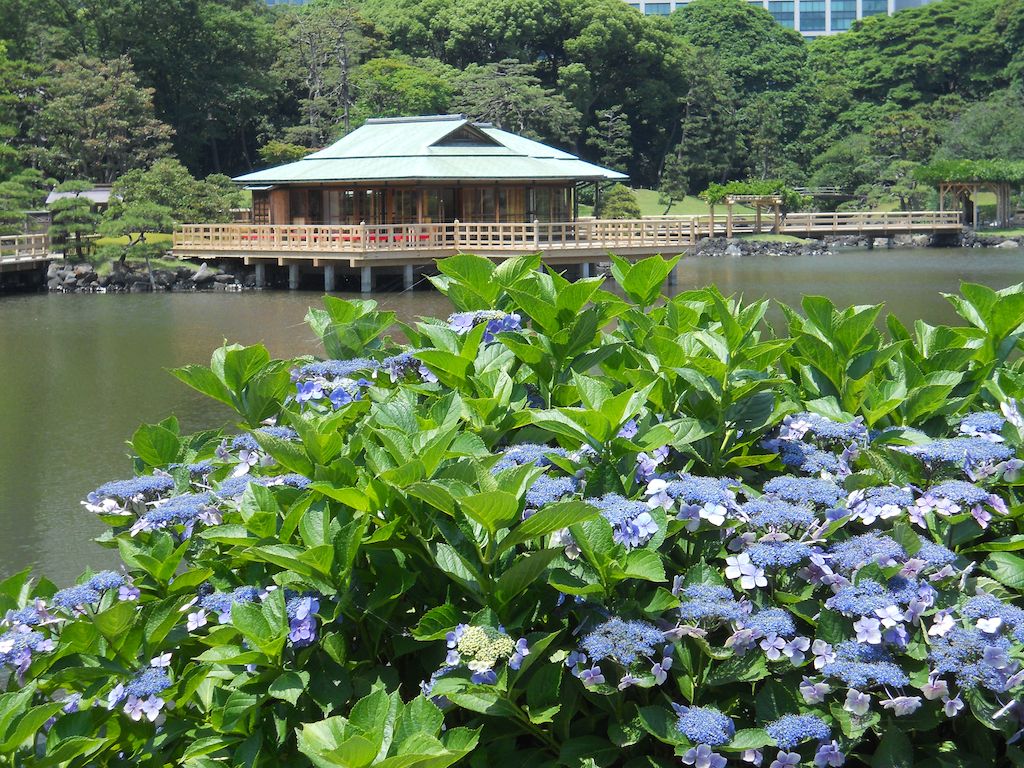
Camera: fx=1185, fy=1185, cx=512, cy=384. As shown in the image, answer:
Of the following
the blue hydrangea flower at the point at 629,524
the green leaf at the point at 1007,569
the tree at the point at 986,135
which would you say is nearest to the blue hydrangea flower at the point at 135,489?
the blue hydrangea flower at the point at 629,524

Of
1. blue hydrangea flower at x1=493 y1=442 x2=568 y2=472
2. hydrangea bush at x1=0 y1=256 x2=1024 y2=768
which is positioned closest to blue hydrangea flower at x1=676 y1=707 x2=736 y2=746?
hydrangea bush at x1=0 y1=256 x2=1024 y2=768

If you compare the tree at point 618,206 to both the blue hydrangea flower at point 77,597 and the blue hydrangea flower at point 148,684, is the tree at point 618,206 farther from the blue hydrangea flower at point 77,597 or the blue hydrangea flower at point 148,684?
the blue hydrangea flower at point 148,684

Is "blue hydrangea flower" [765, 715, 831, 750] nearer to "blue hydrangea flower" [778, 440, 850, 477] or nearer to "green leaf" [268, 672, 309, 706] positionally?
"blue hydrangea flower" [778, 440, 850, 477]

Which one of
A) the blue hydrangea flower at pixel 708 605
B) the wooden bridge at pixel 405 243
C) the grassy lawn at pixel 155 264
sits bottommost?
the blue hydrangea flower at pixel 708 605

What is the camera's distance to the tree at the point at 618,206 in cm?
3591

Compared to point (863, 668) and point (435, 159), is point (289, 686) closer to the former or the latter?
point (863, 668)

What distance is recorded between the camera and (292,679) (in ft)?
6.96

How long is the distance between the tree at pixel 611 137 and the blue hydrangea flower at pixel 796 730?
143 ft

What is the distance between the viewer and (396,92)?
38.5 meters

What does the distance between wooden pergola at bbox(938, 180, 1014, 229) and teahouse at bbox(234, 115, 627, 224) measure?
63.1 ft

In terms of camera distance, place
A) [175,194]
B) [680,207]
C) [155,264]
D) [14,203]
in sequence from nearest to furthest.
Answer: [155,264] < [14,203] < [175,194] < [680,207]

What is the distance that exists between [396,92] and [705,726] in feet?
125

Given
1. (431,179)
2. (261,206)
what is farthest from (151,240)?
(431,179)

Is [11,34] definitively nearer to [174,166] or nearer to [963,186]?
[174,166]
